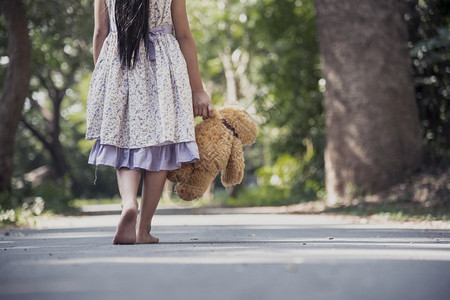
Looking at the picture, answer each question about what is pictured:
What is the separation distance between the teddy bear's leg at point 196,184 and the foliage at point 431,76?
8.13 metres

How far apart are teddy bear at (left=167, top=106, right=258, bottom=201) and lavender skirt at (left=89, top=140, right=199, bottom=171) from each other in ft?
0.49

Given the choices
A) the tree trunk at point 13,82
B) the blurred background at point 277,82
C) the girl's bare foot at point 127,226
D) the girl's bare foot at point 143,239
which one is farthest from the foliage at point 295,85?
the girl's bare foot at point 127,226

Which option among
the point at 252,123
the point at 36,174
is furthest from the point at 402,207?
the point at 36,174

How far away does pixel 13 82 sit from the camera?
13148 millimetres

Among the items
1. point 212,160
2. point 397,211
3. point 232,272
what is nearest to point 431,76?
point 397,211

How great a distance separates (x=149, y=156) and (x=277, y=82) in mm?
14376

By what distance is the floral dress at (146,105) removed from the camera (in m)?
5.84

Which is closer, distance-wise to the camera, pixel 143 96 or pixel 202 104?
pixel 143 96

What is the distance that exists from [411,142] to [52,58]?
8.34 m

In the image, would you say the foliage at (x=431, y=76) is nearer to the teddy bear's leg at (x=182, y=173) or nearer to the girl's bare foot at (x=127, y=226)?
the teddy bear's leg at (x=182, y=173)

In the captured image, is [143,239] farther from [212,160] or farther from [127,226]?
[212,160]

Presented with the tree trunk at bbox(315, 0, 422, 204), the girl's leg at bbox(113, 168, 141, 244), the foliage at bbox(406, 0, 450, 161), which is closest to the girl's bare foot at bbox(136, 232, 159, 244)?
the girl's leg at bbox(113, 168, 141, 244)

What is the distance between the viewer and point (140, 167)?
5.77 m

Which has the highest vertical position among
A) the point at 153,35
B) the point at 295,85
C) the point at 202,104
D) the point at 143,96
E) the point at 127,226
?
the point at 153,35
